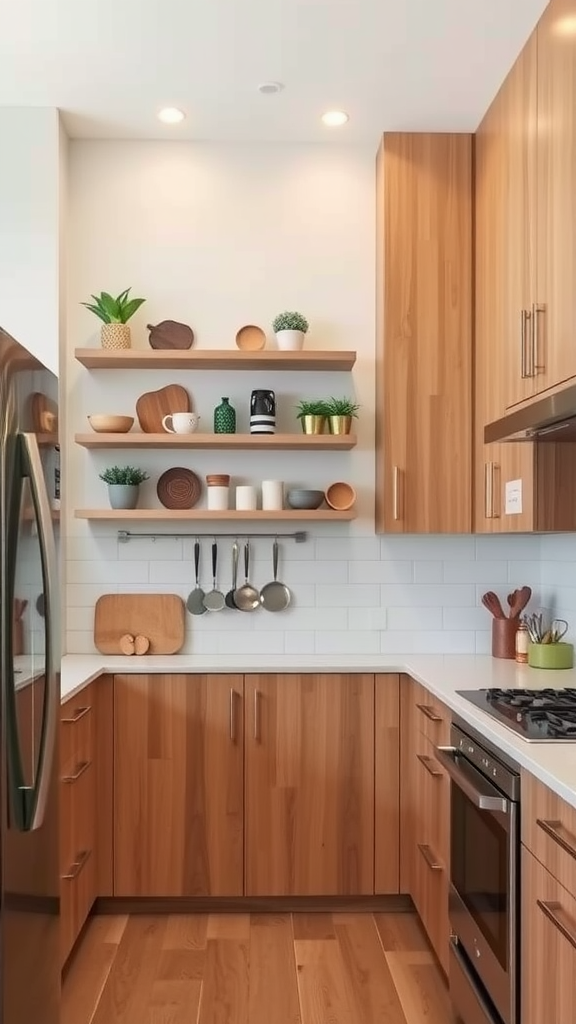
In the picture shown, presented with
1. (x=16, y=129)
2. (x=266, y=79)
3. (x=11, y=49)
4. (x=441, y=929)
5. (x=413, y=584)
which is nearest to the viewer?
(x=441, y=929)

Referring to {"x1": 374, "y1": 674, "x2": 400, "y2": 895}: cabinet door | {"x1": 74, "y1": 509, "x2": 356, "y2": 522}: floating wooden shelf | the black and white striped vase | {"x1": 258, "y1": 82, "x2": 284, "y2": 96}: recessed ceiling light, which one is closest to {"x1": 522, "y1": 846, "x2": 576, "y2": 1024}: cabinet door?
{"x1": 374, "y1": 674, "x2": 400, "y2": 895}: cabinet door

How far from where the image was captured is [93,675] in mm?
3240

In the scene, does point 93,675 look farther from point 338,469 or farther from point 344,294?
point 344,294

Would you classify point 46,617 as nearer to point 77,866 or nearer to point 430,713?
point 77,866

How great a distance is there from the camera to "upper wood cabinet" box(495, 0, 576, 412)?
2.54m

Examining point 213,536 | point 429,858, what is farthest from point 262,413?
point 429,858

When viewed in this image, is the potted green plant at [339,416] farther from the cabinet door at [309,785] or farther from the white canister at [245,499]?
Answer: the cabinet door at [309,785]

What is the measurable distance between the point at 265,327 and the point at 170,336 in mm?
397

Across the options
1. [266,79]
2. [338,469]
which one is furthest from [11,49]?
[338,469]

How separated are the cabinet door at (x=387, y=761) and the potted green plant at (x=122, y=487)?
1.20 metres

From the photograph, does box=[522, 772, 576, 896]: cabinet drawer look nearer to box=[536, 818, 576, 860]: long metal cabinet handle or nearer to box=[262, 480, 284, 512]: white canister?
box=[536, 818, 576, 860]: long metal cabinet handle

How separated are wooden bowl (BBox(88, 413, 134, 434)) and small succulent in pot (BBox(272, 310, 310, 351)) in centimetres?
68

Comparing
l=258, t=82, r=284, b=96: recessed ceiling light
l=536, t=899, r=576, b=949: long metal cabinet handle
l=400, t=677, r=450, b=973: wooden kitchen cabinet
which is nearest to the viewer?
l=536, t=899, r=576, b=949: long metal cabinet handle

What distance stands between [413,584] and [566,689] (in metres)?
1.08
